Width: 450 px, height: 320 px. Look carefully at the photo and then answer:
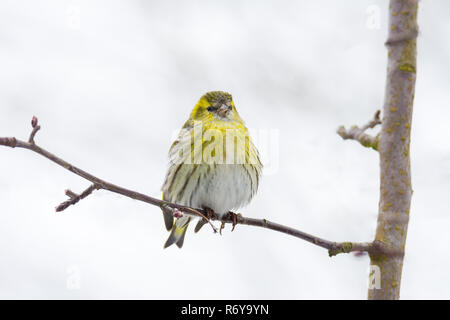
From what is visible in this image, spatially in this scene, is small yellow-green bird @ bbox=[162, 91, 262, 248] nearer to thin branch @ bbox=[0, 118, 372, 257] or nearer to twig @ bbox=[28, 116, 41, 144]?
thin branch @ bbox=[0, 118, 372, 257]

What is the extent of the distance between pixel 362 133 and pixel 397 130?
53 cm

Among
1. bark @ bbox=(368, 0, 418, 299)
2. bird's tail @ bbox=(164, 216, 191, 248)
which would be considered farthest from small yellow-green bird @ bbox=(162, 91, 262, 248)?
bark @ bbox=(368, 0, 418, 299)

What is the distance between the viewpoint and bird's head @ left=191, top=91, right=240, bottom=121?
2.93m

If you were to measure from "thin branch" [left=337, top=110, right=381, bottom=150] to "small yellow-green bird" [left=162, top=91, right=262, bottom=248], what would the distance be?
1.72 ft

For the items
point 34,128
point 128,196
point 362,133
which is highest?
point 362,133

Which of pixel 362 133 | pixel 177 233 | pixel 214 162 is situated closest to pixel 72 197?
pixel 214 162

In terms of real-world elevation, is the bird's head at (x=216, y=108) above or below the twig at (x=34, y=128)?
above

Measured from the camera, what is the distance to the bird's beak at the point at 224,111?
2920 mm

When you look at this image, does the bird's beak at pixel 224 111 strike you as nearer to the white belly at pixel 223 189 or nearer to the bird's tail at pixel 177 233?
the white belly at pixel 223 189

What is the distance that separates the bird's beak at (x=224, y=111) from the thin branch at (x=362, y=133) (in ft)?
2.06

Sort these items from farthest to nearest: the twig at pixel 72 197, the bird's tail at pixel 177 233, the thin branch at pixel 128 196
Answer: the bird's tail at pixel 177 233 → the twig at pixel 72 197 → the thin branch at pixel 128 196

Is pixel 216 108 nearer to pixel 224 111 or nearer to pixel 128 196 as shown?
pixel 224 111

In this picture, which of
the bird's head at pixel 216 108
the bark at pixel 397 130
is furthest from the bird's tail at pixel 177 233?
the bark at pixel 397 130

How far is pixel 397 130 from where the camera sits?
2.04 m
